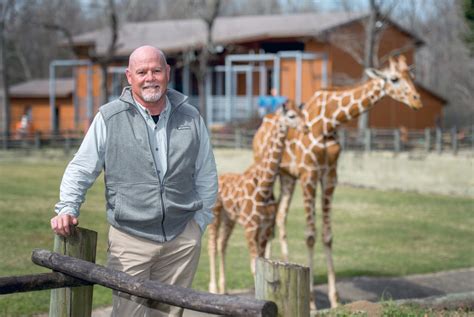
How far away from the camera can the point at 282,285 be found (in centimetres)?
448

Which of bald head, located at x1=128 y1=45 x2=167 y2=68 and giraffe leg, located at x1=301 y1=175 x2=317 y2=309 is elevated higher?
bald head, located at x1=128 y1=45 x2=167 y2=68

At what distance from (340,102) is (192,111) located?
5.03 metres

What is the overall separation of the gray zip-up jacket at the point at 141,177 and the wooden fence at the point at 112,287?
0.98 ft

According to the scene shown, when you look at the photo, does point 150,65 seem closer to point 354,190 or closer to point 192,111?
point 192,111

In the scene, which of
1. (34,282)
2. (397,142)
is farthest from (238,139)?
(34,282)

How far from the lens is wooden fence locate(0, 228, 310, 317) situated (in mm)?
4465

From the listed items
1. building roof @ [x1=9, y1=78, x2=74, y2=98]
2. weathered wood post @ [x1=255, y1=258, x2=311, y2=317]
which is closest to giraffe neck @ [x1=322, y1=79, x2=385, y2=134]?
weathered wood post @ [x1=255, y1=258, x2=311, y2=317]

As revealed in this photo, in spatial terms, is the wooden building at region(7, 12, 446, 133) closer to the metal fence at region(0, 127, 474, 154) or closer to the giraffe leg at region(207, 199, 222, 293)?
the metal fence at region(0, 127, 474, 154)

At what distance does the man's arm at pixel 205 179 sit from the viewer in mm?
6020

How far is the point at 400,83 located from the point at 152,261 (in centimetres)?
552

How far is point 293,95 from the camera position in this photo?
39062 mm

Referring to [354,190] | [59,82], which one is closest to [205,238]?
[354,190]

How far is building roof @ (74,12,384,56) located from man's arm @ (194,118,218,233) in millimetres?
31818

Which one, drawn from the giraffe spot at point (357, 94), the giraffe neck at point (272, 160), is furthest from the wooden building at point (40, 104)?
the giraffe neck at point (272, 160)
